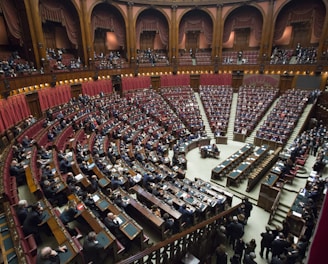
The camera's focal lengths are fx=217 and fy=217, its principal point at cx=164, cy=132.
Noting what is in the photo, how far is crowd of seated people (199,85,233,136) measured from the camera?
14609 mm

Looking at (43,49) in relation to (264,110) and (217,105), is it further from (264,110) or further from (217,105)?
(264,110)

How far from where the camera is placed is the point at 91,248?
12.0ft

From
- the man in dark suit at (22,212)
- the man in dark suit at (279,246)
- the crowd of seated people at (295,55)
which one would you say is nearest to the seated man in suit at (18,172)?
the man in dark suit at (22,212)

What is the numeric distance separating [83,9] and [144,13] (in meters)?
6.50

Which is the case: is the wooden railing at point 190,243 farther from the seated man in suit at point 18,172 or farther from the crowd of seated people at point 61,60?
the crowd of seated people at point 61,60

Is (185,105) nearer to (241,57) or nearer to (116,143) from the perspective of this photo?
(116,143)

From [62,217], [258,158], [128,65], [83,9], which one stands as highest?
[83,9]

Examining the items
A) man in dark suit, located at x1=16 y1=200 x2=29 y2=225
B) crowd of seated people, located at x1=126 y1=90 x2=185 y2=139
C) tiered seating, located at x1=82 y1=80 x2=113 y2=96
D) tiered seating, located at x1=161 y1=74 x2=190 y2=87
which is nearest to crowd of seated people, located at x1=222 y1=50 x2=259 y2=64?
tiered seating, located at x1=161 y1=74 x2=190 y2=87

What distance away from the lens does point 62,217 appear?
4348mm

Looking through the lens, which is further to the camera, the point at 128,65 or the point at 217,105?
the point at 128,65

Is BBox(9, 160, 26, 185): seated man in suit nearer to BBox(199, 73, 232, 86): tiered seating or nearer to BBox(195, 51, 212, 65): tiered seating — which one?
BBox(199, 73, 232, 86): tiered seating

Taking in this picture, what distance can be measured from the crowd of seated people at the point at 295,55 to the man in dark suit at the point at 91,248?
756 inches

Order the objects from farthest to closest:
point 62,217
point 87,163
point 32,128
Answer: point 32,128 → point 87,163 → point 62,217

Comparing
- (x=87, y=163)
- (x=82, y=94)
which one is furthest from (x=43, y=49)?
(x=87, y=163)
